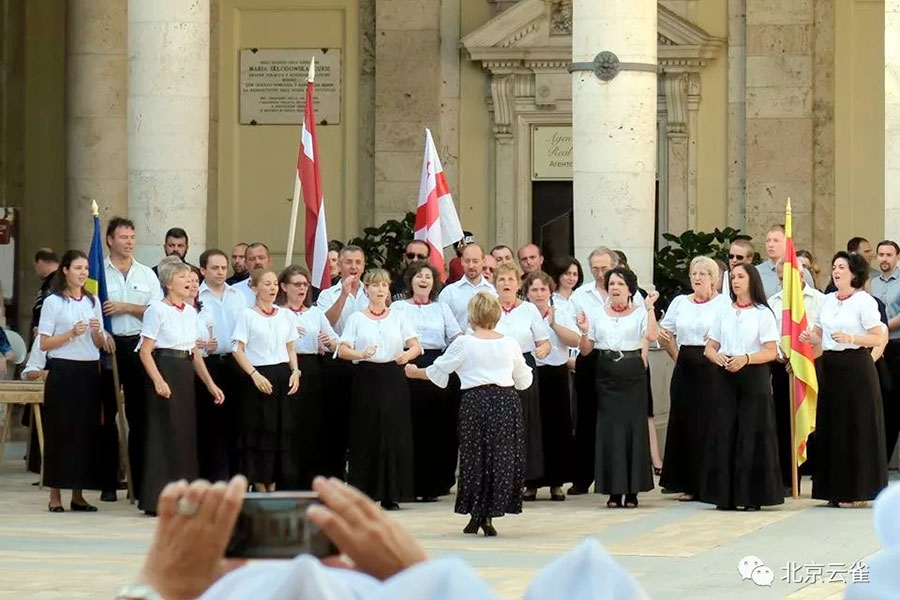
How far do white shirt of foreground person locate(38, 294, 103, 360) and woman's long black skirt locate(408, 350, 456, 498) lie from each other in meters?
2.34

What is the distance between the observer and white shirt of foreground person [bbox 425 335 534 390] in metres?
11.7

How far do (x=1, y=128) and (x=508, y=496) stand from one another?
39.7 feet

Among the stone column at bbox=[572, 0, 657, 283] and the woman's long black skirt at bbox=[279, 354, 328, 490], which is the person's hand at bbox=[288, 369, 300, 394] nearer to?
the woman's long black skirt at bbox=[279, 354, 328, 490]

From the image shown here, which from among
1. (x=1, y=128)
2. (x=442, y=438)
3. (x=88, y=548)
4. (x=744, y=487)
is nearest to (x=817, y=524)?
(x=744, y=487)

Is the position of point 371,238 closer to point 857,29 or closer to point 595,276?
point 857,29

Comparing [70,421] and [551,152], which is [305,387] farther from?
[551,152]

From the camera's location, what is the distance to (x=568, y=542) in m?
11.3

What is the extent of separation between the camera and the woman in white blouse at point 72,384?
13.1 m

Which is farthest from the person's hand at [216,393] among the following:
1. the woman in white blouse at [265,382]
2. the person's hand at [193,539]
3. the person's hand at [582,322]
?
the person's hand at [193,539]

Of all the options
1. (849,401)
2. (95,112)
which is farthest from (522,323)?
(95,112)

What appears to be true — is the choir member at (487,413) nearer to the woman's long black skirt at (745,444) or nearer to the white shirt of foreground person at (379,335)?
the white shirt of foreground person at (379,335)

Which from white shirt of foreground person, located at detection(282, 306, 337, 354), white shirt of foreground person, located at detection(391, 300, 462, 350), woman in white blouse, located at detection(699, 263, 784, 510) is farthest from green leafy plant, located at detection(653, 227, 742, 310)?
white shirt of foreground person, located at detection(282, 306, 337, 354)

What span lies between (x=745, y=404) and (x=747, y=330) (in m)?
0.52

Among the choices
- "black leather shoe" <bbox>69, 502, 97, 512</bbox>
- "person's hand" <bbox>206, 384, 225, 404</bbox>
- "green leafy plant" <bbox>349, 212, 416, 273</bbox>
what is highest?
"green leafy plant" <bbox>349, 212, 416, 273</bbox>
